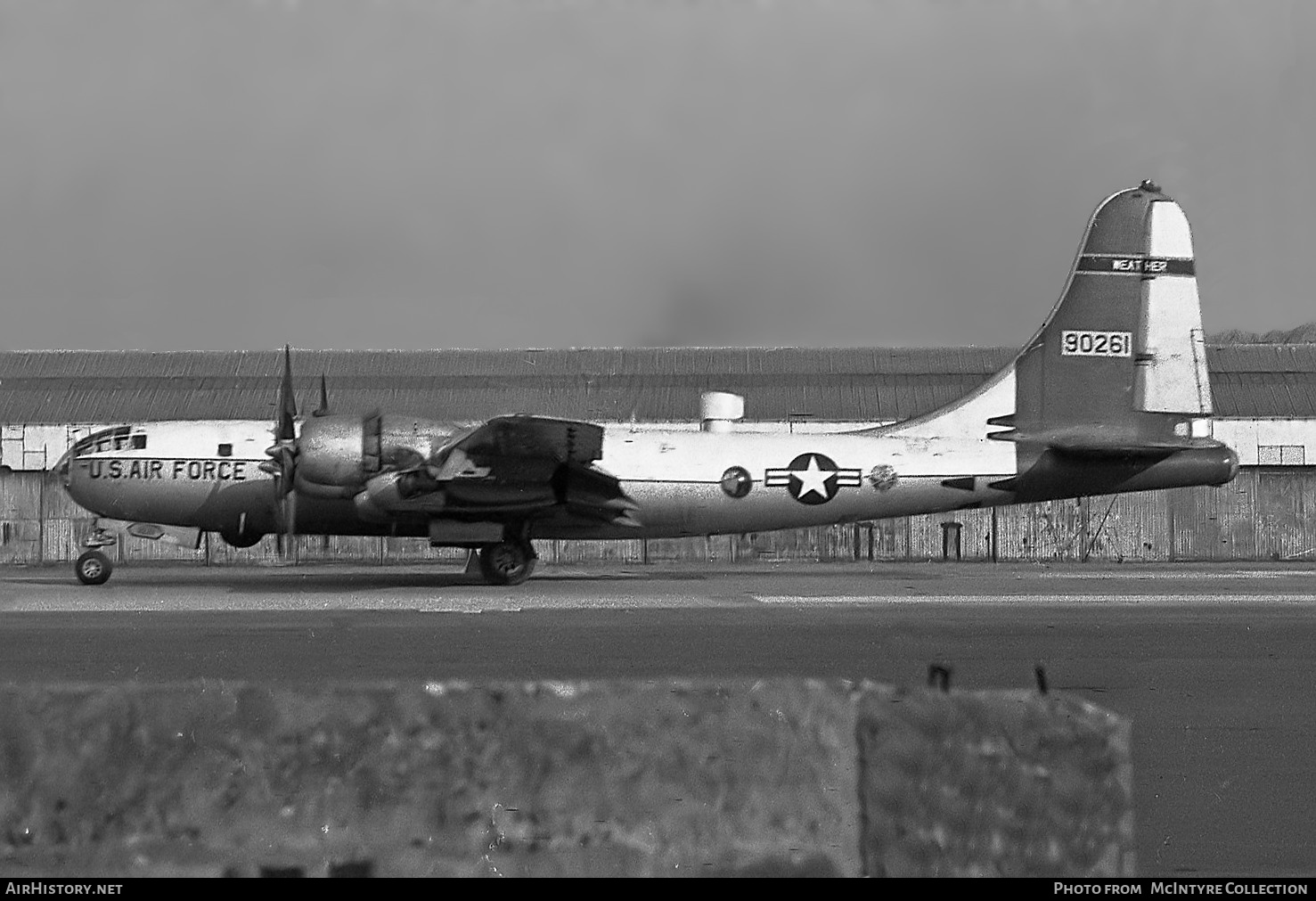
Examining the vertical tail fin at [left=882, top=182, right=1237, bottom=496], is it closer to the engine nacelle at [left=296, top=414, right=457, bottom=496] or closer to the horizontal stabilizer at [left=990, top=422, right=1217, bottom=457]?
the horizontal stabilizer at [left=990, top=422, right=1217, bottom=457]

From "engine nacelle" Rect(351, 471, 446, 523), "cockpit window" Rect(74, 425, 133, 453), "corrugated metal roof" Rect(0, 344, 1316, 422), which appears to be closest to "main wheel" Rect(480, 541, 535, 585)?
"engine nacelle" Rect(351, 471, 446, 523)

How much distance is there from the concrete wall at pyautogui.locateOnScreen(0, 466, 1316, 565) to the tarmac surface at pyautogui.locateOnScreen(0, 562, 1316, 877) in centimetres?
2031

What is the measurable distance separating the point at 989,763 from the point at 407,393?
51.3m

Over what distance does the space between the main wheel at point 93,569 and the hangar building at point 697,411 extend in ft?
48.8

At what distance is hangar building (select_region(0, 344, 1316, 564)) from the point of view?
47.5 metres

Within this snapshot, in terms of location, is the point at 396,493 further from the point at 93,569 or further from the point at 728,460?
the point at 93,569

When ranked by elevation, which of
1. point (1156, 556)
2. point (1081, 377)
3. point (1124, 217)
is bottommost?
point (1156, 556)

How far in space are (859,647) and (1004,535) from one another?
112 feet

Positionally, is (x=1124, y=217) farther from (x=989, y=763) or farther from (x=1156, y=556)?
(x=989, y=763)

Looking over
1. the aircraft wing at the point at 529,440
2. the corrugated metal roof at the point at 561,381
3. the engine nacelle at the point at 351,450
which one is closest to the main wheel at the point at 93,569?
the engine nacelle at the point at 351,450

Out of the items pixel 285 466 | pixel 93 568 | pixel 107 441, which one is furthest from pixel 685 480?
pixel 93 568

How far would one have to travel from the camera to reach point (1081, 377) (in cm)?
2831

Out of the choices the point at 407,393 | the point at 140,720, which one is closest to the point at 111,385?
the point at 407,393

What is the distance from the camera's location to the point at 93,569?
1086 inches
